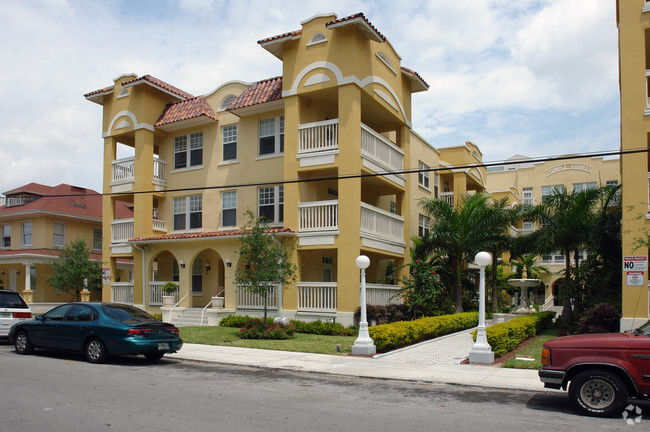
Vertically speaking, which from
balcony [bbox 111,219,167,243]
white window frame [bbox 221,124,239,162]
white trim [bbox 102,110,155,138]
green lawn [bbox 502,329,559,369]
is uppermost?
white trim [bbox 102,110,155,138]

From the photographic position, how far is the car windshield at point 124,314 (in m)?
13.4

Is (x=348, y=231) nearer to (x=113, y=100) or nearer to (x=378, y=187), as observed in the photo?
(x=378, y=187)

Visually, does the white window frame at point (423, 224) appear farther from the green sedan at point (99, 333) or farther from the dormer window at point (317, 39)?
the green sedan at point (99, 333)

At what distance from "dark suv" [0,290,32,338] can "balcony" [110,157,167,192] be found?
9.86 m

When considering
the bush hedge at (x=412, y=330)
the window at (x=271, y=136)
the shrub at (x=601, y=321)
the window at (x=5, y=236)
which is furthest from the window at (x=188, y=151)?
the shrub at (x=601, y=321)

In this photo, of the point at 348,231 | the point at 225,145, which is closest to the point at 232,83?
the point at 225,145

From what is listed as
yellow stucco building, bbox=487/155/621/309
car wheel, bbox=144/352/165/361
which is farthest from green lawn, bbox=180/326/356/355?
yellow stucco building, bbox=487/155/621/309

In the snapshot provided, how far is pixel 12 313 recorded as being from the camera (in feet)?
55.4

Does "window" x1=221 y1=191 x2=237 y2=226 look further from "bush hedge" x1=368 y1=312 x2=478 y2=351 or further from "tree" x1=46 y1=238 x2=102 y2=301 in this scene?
"bush hedge" x1=368 y1=312 x2=478 y2=351

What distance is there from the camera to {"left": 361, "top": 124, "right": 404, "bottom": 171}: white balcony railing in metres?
21.5

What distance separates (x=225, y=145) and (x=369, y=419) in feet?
63.3

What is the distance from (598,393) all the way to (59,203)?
113 ft

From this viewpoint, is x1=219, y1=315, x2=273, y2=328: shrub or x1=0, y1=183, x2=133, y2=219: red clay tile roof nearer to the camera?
x1=219, y1=315, x2=273, y2=328: shrub

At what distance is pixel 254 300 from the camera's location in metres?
22.1
